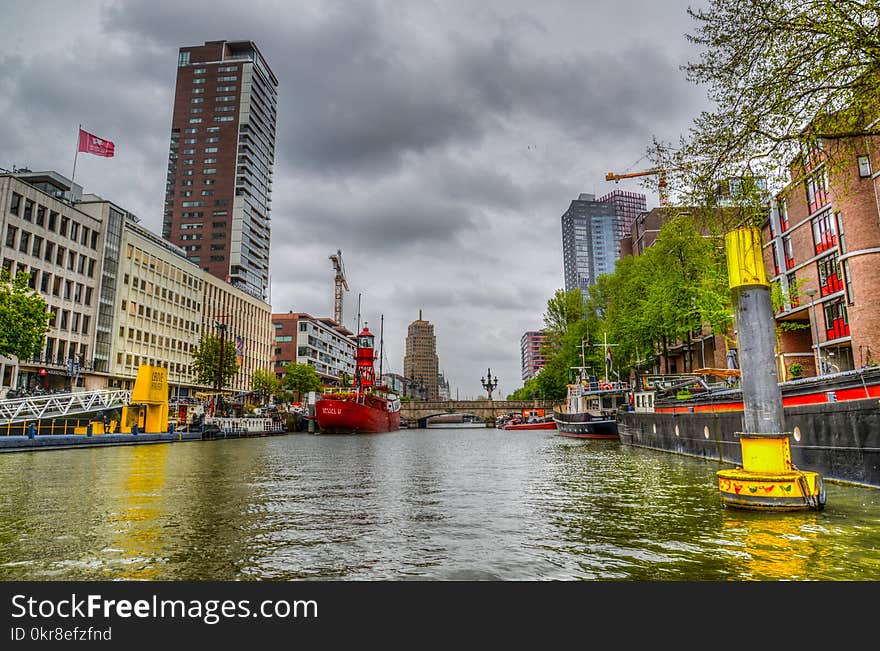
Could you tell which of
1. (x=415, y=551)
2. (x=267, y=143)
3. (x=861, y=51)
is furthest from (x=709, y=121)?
(x=267, y=143)

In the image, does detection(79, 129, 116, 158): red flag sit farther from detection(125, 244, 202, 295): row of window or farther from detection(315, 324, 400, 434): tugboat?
detection(315, 324, 400, 434): tugboat

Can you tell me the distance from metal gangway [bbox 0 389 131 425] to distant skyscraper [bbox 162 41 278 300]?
318ft

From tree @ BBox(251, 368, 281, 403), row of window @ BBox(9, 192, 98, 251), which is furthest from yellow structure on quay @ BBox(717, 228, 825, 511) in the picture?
tree @ BBox(251, 368, 281, 403)

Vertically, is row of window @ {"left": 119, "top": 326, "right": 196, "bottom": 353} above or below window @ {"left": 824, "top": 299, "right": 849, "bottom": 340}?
above

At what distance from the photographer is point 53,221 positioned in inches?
2340

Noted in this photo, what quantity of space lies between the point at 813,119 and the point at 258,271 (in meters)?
151

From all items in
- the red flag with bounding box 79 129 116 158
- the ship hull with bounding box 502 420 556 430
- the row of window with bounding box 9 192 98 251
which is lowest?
the ship hull with bounding box 502 420 556 430

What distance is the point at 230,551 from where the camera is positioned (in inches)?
313

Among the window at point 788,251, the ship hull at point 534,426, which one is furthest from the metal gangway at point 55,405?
the ship hull at point 534,426

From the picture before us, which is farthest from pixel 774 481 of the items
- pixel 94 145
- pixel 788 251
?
pixel 94 145

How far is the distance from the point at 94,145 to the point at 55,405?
3184cm

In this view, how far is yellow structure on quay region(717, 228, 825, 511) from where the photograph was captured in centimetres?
1036

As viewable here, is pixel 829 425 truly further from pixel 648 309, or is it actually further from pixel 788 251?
pixel 788 251

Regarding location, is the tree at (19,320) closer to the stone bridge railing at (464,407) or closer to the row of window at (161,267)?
the row of window at (161,267)
